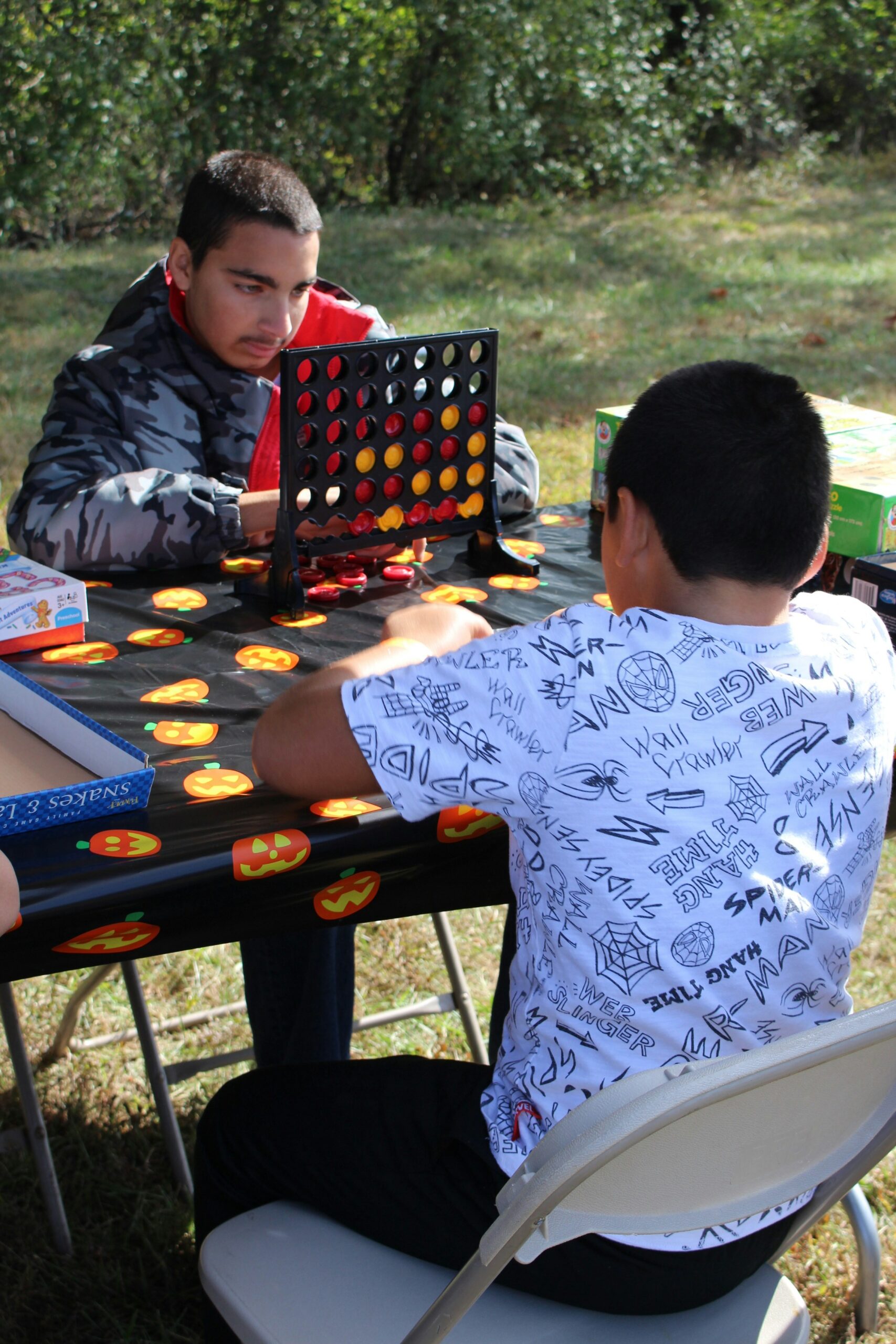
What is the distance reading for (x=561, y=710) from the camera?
46.6 inches

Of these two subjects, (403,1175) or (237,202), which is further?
(237,202)

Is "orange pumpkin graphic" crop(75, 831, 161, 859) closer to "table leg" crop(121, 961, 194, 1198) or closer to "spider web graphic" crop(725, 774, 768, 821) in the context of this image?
"spider web graphic" crop(725, 774, 768, 821)

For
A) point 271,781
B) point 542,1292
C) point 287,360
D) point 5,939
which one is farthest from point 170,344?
point 542,1292

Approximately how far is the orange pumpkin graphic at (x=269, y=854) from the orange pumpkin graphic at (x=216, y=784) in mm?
107

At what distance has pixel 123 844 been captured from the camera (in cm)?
131

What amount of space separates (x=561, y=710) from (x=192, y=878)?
404 mm

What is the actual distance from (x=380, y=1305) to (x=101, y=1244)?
0.99 meters

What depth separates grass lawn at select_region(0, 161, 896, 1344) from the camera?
204cm

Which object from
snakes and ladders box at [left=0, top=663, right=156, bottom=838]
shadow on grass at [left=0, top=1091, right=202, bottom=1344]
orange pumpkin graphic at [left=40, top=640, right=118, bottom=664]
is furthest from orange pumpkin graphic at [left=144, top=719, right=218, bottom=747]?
shadow on grass at [left=0, top=1091, right=202, bottom=1344]

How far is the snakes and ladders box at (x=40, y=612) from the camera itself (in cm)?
175

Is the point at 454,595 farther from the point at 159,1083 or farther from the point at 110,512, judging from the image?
the point at 159,1083

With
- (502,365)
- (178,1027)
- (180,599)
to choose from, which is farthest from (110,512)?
(502,365)

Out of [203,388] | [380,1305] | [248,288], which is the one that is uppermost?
[248,288]

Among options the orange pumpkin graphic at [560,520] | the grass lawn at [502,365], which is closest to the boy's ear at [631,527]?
the orange pumpkin graphic at [560,520]
